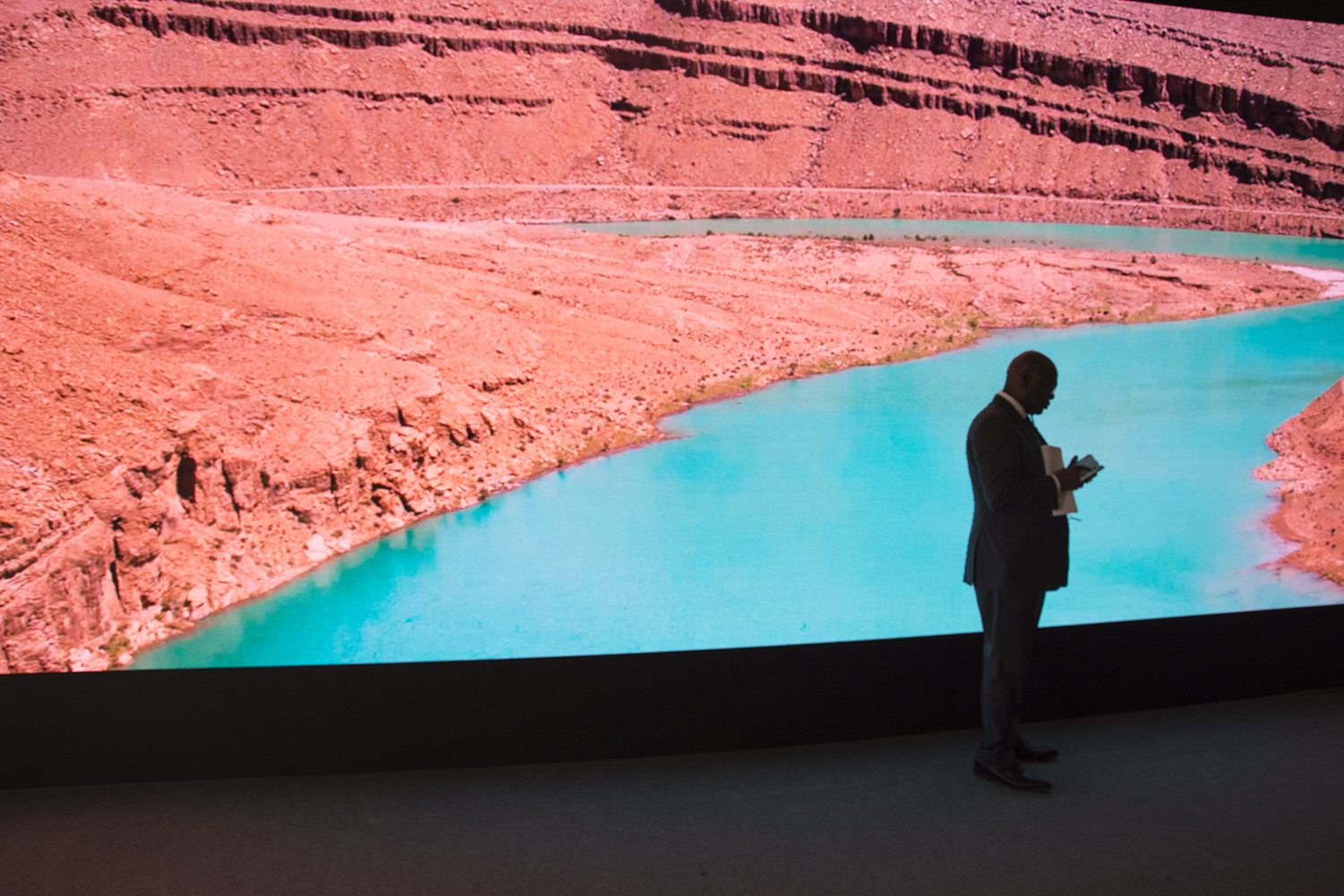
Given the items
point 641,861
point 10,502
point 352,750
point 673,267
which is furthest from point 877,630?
point 673,267

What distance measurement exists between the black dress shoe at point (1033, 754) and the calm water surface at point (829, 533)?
2.10 feet

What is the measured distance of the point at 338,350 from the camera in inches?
Answer: 227

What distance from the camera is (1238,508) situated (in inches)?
185

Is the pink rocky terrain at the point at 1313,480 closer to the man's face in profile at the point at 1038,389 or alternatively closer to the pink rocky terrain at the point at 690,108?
the pink rocky terrain at the point at 690,108

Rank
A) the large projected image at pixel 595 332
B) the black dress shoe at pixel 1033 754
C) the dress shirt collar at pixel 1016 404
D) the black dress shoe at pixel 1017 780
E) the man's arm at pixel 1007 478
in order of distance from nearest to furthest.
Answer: the man's arm at pixel 1007 478
the dress shirt collar at pixel 1016 404
the black dress shoe at pixel 1017 780
the black dress shoe at pixel 1033 754
the large projected image at pixel 595 332

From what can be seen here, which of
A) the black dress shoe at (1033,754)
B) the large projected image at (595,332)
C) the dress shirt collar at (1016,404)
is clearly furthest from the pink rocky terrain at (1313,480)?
the dress shirt collar at (1016,404)

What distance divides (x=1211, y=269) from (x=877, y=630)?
4.66m

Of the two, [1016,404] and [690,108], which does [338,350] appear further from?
[690,108]

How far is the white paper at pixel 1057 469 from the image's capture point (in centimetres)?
282

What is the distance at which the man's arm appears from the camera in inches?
109

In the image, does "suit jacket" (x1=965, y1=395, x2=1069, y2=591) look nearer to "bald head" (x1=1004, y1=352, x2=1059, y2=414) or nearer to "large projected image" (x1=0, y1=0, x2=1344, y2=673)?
"bald head" (x1=1004, y1=352, x2=1059, y2=414)

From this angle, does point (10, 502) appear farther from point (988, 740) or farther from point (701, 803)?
point (988, 740)

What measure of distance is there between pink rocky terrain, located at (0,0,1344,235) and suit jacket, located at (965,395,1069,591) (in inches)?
141

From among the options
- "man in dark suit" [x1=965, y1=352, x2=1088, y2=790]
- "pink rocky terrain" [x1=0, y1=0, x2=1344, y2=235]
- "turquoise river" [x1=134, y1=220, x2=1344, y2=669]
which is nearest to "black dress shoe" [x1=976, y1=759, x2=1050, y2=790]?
"man in dark suit" [x1=965, y1=352, x2=1088, y2=790]
